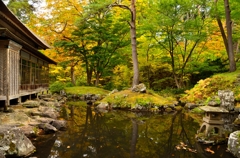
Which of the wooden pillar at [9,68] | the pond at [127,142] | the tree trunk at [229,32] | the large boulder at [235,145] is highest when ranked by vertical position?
the tree trunk at [229,32]

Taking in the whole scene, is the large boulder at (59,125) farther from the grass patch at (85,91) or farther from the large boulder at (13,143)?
the grass patch at (85,91)

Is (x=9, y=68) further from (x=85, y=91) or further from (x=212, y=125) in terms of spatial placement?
(x=85, y=91)

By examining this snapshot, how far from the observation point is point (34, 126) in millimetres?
7801

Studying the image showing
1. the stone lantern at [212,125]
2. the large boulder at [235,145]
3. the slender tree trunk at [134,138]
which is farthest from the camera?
the stone lantern at [212,125]

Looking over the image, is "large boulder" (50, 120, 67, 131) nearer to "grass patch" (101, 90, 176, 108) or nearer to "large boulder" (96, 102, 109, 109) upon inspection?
"large boulder" (96, 102, 109, 109)

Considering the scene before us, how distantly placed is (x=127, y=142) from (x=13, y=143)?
3299 mm

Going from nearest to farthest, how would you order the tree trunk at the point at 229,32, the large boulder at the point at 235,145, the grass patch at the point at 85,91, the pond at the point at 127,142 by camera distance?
the large boulder at the point at 235,145
the pond at the point at 127,142
the tree trunk at the point at 229,32
the grass patch at the point at 85,91

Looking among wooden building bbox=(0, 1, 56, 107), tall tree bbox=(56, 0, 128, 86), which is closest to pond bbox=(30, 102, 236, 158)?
wooden building bbox=(0, 1, 56, 107)

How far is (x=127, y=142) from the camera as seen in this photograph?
698 cm

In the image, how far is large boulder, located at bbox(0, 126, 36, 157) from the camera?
541 centimetres

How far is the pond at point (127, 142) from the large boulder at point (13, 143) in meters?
0.37

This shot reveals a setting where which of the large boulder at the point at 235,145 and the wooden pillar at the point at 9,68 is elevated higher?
the wooden pillar at the point at 9,68

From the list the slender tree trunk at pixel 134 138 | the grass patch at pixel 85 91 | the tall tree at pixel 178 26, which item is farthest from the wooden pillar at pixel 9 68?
the tall tree at pixel 178 26

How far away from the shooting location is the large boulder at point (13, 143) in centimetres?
541
